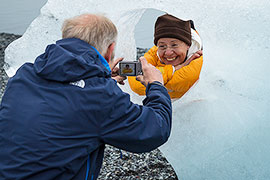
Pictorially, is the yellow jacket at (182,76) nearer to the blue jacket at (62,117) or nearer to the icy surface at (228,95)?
the icy surface at (228,95)

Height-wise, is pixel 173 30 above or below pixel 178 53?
above

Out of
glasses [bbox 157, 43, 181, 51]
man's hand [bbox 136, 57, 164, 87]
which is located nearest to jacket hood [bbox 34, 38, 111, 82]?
man's hand [bbox 136, 57, 164, 87]

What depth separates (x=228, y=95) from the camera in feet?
7.18

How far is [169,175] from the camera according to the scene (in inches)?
118

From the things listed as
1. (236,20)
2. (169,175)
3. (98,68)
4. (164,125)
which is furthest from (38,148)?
(169,175)

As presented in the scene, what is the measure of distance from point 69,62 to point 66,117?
0.24 meters

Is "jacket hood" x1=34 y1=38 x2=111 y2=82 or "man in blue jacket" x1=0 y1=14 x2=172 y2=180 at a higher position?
"jacket hood" x1=34 y1=38 x2=111 y2=82

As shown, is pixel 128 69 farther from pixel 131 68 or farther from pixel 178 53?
pixel 178 53

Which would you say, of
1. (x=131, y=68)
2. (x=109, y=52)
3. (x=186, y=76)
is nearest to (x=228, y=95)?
(x=186, y=76)

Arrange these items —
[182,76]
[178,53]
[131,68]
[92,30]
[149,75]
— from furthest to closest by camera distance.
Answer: [178,53] < [182,76] < [131,68] < [149,75] < [92,30]

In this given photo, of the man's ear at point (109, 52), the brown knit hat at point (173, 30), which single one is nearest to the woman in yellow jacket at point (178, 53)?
the brown knit hat at point (173, 30)

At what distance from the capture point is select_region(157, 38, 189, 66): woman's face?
2.77 m

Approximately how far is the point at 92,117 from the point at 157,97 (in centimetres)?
42

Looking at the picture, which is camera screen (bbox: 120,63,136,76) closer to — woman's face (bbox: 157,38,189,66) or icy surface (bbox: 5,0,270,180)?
icy surface (bbox: 5,0,270,180)
